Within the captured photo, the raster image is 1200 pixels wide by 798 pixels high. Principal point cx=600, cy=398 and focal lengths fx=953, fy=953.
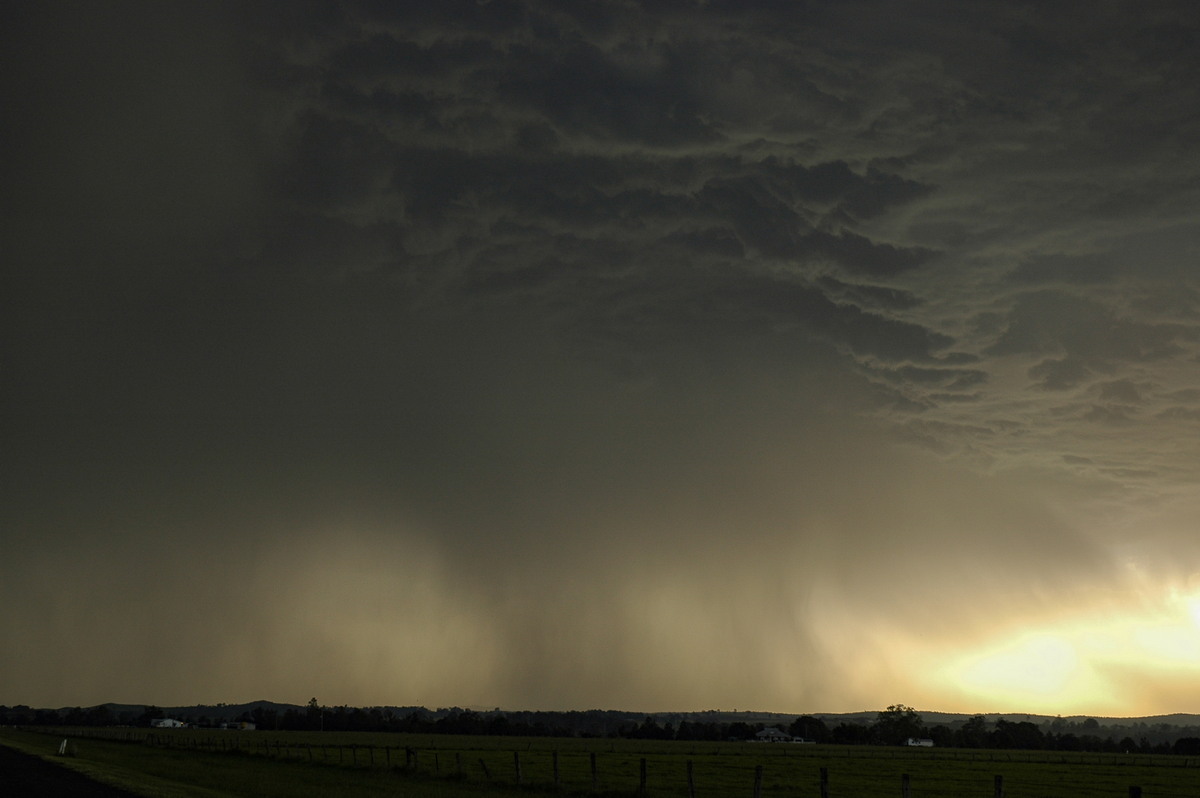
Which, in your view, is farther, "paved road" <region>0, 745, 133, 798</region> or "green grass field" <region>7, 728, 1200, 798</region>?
"green grass field" <region>7, 728, 1200, 798</region>

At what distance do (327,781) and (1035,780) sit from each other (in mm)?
55280

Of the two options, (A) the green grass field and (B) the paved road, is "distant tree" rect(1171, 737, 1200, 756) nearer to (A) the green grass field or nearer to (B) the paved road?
(A) the green grass field

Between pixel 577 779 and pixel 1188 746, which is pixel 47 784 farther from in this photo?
pixel 1188 746

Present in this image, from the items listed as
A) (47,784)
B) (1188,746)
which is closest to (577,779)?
(47,784)

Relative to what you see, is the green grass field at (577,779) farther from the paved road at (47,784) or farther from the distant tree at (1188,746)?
the distant tree at (1188,746)

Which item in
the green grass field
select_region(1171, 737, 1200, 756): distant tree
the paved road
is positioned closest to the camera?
the paved road

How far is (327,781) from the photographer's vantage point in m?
48.4

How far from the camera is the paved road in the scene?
30.6 m

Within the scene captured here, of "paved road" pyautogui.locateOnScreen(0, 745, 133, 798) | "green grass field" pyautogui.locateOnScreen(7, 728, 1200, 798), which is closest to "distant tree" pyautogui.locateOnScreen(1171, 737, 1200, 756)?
"green grass field" pyautogui.locateOnScreen(7, 728, 1200, 798)

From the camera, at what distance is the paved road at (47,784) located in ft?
100

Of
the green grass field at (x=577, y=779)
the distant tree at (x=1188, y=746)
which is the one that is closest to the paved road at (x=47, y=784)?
the green grass field at (x=577, y=779)

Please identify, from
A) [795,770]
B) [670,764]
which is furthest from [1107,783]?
[670,764]

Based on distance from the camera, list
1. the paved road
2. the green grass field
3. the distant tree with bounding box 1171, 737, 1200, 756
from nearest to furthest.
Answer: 1. the paved road
2. the green grass field
3. the distant tree with bounding box 1171, 737, 1200, 756

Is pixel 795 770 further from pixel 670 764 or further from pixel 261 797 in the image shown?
pixel 261 797
